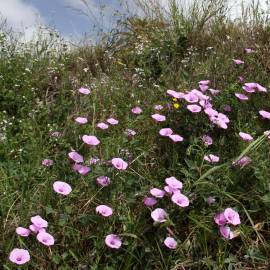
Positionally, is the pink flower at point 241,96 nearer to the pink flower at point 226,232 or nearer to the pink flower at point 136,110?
the pink flower at point 136,110

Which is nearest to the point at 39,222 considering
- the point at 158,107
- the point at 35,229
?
the point at 35,229

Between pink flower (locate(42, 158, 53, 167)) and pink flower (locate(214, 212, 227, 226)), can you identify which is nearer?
pink flower (locate(214, 212, 227, 226))

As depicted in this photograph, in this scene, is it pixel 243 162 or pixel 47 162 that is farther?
pixel 47 162

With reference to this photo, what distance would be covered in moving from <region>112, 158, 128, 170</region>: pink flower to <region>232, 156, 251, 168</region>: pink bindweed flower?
0.55m

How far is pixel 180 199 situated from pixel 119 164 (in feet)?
1.24

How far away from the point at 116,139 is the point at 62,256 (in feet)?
3.37

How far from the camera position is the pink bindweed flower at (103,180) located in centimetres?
255

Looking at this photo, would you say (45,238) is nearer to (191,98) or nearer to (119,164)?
(119,164)

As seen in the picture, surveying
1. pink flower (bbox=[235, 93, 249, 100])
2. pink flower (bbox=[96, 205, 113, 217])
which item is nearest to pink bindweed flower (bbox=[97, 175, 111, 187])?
pink flower (bbox=[96, 205, 113, 217])

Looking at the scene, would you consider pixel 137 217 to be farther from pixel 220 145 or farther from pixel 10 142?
pixel 10 142

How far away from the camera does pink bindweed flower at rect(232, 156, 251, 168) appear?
8.61ft

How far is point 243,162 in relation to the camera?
264 cm

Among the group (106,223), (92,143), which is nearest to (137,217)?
(106,223)

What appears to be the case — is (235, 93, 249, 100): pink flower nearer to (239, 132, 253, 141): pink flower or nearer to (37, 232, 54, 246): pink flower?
(239, 132, 253, 141): pink flower
